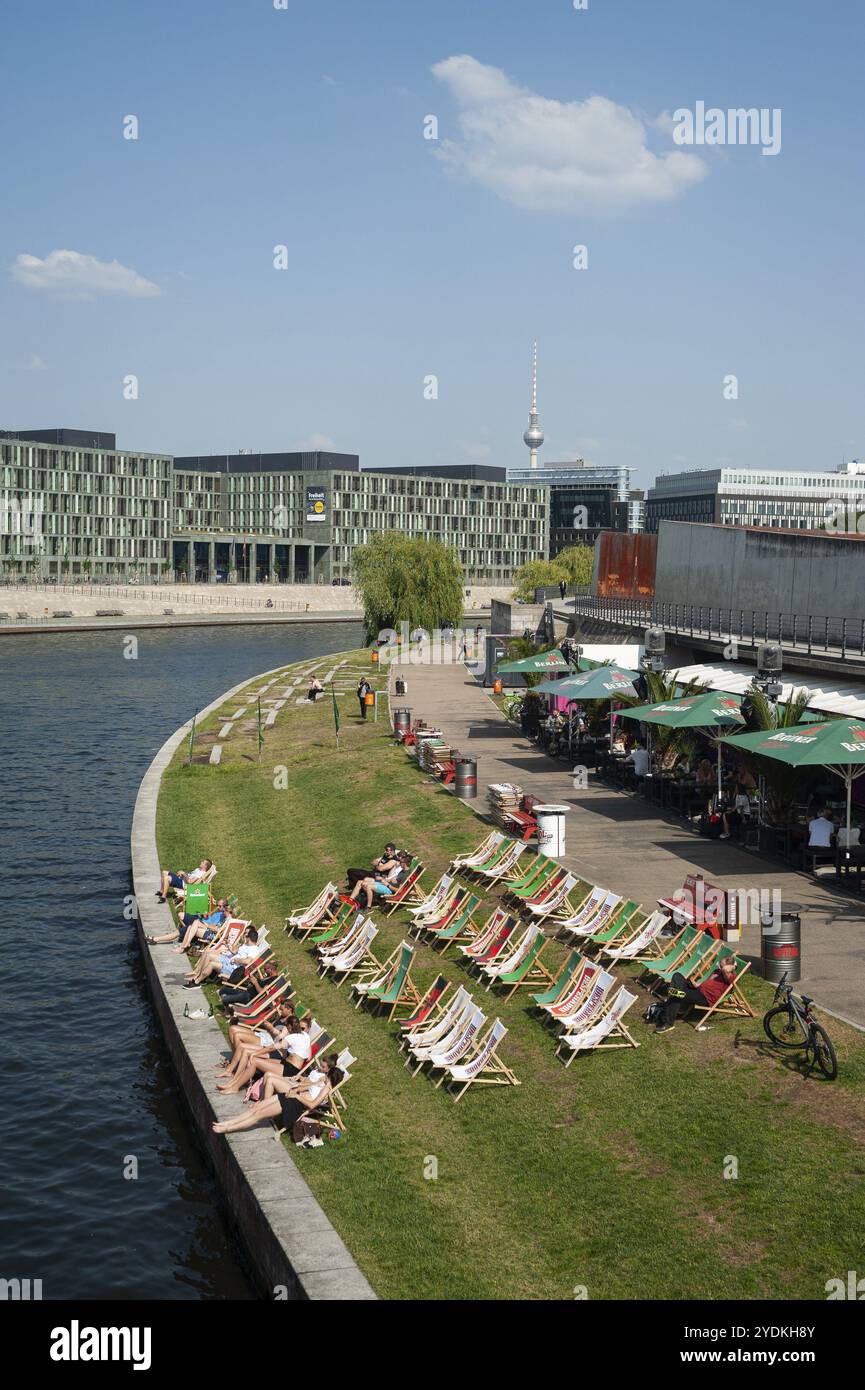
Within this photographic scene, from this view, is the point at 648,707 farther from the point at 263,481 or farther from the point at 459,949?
the point at 263,481

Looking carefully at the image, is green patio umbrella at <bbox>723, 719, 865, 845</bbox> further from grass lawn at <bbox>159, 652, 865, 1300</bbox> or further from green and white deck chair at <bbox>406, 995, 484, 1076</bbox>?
green and white deck chair at <bbox>406, 995, 484, 1076</bbox>

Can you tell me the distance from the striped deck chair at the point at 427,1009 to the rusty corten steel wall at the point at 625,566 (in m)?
35.2

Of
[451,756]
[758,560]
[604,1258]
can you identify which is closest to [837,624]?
[758,560]

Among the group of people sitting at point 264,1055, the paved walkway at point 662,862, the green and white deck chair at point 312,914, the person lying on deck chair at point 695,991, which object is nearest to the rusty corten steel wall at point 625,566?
the paved walkway at point 662,862

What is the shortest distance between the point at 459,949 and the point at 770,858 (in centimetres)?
616

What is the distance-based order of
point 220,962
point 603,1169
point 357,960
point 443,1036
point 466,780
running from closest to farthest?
point 603,1169
point 443,1036
point 220,962
point 357,960
point 466,780

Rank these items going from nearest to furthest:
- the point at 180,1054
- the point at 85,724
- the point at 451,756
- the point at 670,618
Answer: the point at 180,1054 → the point at 451,756 → the point at 670,618 → the point at 85,724

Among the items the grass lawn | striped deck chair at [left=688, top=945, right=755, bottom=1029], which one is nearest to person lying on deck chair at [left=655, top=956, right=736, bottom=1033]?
striped deck chair at [left=688, top=945, right=755, bottom=1029]

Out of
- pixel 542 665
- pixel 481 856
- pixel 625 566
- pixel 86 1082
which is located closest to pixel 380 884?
pixel 481 856

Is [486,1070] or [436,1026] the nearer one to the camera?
[486,1070]

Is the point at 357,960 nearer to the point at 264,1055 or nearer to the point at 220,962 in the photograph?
the point at 220,962

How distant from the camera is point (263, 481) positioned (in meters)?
195

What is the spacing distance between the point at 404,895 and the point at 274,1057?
714 centimetres

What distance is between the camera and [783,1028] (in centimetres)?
1468
